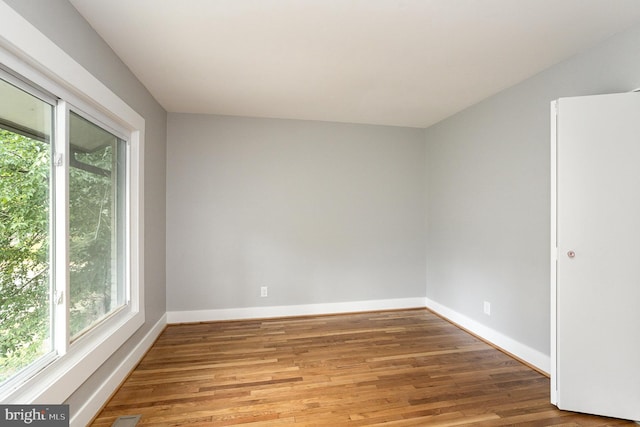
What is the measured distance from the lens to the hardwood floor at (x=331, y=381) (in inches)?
73.0

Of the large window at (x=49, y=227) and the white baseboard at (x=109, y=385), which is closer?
the large window at (x=49, y=227)

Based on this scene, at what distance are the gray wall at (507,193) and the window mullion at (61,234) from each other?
3361mm

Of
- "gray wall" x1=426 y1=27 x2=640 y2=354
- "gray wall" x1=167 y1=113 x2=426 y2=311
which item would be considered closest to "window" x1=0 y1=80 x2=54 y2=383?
"gray wall" x1=167 y1=113 x2=426 y2=311

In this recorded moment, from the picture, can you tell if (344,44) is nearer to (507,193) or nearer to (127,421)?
(507,193)

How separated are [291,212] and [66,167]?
7.54 feet

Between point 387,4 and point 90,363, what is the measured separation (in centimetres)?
275

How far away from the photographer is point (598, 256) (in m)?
1.84

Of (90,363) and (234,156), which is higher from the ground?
(234,156)

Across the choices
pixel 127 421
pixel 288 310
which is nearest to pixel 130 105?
pixel 127 421

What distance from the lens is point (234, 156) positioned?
3549 millimetres

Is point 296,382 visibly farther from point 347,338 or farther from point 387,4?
point 387,4

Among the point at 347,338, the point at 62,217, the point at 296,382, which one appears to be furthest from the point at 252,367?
the point at 62,217

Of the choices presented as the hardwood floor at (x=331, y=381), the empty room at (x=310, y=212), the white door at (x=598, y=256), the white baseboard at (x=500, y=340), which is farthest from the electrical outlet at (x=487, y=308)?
the white door at (x=598, y=256)

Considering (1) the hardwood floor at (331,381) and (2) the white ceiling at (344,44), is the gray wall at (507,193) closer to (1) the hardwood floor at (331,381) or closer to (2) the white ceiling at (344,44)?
(2) the white ceiling at (344,44)
